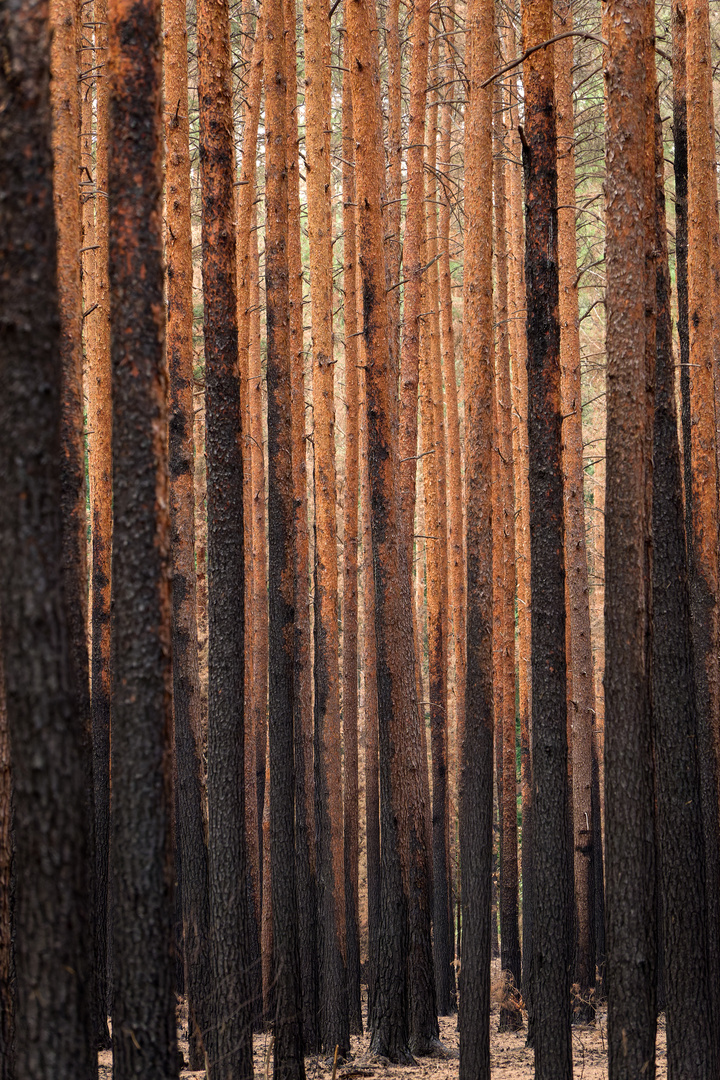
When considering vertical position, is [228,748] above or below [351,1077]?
above

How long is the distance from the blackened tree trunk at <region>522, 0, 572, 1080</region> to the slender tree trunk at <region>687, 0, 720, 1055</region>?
6.52ft

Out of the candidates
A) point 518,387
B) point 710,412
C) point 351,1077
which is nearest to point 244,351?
point 518,387

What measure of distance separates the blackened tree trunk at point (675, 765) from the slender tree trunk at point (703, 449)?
62.5 inches

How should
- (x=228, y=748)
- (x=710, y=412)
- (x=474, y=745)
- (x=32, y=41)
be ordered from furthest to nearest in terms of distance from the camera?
(x=710, y=412) → (x=474, y=745) → (x=228, y=748) → (x=32, y=41)

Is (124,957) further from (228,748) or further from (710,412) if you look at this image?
(710,412)

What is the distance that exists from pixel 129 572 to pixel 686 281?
21.8ft

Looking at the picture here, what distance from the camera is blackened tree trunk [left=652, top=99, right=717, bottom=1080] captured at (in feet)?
20.8

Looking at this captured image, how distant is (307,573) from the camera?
1102 centimetres

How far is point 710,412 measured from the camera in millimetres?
8469

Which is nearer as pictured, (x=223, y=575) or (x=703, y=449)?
(x=223, y=575)

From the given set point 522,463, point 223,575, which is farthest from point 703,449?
point 522,463

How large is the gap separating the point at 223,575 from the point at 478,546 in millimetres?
2510

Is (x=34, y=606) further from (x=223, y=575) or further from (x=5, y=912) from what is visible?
(x=223, y=575)

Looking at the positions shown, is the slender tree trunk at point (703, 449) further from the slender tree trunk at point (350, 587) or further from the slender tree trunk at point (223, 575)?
the slender tree trunk at point (350, 587)
